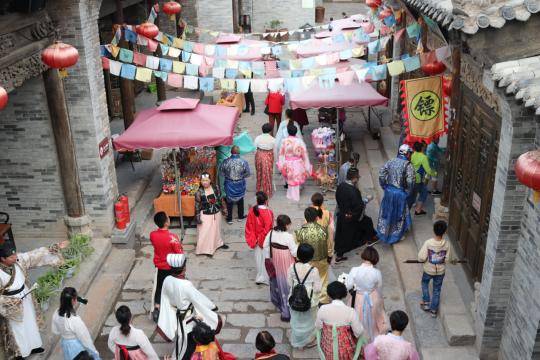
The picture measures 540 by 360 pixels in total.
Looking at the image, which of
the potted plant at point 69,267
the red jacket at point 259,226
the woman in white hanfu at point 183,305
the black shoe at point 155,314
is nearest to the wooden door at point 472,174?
the red jacket at point 259,226

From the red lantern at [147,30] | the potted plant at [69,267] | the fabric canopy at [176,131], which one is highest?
the red lantern at [147,30]

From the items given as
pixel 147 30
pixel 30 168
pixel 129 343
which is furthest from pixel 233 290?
pixel 147 30

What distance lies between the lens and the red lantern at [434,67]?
10.4m

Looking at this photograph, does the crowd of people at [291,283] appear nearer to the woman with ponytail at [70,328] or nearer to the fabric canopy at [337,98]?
the woman with ponytail at [70,328]

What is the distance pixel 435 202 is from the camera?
1064cm

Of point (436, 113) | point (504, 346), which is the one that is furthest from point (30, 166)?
point (504, 346)

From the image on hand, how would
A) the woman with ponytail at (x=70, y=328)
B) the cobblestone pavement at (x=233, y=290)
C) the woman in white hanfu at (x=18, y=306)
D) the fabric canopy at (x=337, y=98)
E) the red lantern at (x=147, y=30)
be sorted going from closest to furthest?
the woman with ponytail at (x=70, y=328), the woman in white hanfu at (x=18, y=306), the cobblestone pavement at (x=233, y=290), the fabric canopy at (x=337, y=98), the red lantern at (x=147, y=30)

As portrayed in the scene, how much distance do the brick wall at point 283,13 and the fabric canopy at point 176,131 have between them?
19.8 m

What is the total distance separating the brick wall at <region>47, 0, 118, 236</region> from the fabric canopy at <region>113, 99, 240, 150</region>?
0.51 meters

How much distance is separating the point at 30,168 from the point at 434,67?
6860mm

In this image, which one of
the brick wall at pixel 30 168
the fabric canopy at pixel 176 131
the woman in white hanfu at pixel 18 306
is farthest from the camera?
the fabric canopy at pixel 176 131

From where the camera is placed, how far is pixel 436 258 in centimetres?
770

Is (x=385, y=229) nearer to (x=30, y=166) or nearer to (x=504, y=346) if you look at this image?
(x=504, y=346)

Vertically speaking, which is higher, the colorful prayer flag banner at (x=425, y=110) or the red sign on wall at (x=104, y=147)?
the colorful prayer flag banner at (x=425, y=110)
